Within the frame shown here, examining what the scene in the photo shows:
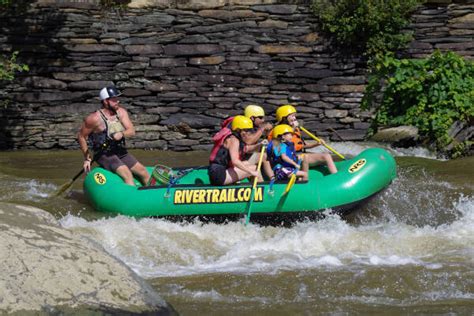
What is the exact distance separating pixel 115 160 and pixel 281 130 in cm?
191

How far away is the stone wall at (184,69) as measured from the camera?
13.9 m

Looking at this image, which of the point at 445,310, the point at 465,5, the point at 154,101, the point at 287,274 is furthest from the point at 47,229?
the point at 465,5

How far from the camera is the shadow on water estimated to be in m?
13.8

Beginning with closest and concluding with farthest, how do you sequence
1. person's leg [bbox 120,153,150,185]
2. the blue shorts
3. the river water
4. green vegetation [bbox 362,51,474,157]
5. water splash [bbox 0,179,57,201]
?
1. the river water
2. the blue shorts
3. person's leg [bbox 120,153,150,185]
4. water splash [bbox 0,179,57,201]
5. green vegetation [bbox 362,51,474,157]

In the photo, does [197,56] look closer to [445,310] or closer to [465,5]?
[465,5]

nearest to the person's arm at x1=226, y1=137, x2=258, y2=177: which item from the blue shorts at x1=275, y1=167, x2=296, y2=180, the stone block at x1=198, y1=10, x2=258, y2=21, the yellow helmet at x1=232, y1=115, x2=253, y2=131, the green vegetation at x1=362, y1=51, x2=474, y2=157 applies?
the yellow helmet at x1=232, y1=115, x2=253, y2=131

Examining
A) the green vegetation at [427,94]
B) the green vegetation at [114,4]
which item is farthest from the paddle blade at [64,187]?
the green vegetation at [427,94]

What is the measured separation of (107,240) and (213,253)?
1056mm

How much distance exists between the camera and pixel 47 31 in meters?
13.8

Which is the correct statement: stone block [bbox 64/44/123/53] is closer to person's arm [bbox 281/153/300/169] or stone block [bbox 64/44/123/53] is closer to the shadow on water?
the shadow on water

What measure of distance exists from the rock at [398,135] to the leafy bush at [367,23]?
1313 millimetres

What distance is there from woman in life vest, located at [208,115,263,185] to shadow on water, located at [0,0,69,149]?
5505 mm

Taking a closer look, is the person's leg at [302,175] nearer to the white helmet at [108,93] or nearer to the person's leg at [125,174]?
the person's leg at [125,174]

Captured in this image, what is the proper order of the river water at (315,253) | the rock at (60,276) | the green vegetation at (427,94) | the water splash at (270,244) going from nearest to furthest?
the rock at (60,276)
the river water at (315,253)
the water splash at (270,244)
the green vegetation at (427,94)
